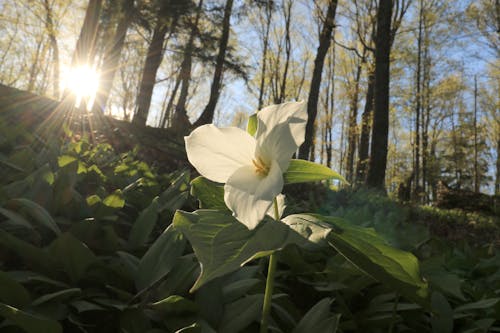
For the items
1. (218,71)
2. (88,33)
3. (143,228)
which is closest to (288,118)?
(143,228)

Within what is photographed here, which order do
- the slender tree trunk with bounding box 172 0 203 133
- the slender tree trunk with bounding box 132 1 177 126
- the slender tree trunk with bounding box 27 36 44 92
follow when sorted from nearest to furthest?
1. the slender tree trunk with bounding box 172 0 203 133
2. the slender tree trunk with bounding box 132 1 177 126
3. the slender tree trunk with bounding box 27 36 44 92

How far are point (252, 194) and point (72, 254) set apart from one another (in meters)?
0.51

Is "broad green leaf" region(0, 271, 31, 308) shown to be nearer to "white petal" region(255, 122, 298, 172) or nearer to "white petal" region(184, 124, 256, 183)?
"white petal" region(184, 124, 256, 183)

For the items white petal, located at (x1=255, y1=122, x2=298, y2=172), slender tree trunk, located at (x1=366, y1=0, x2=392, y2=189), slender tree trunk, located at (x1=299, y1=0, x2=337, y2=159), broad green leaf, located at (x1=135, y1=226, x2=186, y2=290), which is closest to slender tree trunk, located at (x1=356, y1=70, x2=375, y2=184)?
slender tree trunk, located at (x1=299, y1=0, x2=337, y2=159)

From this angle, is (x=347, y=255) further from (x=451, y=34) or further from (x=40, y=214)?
(x=451, y=34)

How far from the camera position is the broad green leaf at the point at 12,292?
659 mm

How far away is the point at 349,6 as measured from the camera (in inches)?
737

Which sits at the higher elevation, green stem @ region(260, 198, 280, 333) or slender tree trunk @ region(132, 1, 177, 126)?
slender tree trunk @ region(132, 1, 177, 126)

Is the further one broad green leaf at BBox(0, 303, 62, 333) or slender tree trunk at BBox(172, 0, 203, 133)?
slender tree trunk at BBox(172, 0, 203, 133)

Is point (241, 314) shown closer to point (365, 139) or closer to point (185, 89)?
point (365, 139)

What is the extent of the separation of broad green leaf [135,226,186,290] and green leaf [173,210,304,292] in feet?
1.00

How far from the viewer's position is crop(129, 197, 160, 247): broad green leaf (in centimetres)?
103

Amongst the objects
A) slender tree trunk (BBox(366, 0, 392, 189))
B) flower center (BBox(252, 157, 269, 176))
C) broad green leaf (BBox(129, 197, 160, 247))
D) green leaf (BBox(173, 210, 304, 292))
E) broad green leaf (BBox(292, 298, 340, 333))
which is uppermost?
slender tree trunk (BBox(366, 0, 392, 189))

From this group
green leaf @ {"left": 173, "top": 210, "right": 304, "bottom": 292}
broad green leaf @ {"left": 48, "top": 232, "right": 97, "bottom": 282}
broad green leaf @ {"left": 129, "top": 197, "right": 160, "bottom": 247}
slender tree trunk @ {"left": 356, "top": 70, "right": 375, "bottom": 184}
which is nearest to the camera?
green leaf @ {"left": 173, "top": 210, "right": 304, "bottom": 292}
